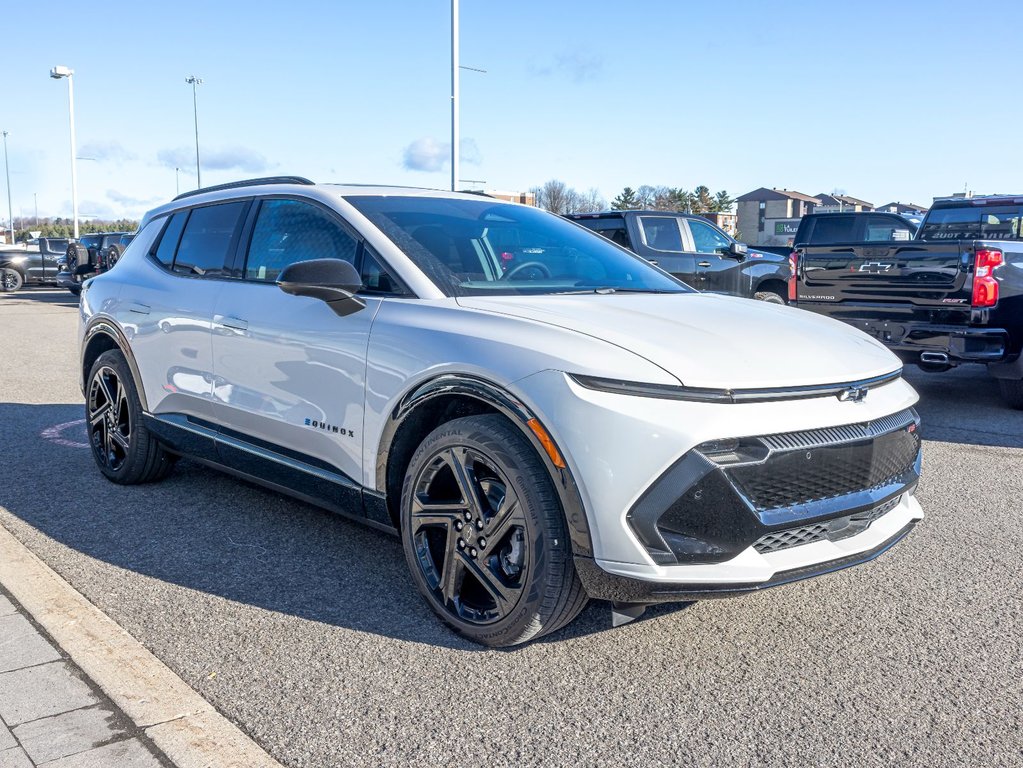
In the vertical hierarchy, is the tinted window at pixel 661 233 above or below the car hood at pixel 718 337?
above

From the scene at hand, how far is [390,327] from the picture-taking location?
3.54m

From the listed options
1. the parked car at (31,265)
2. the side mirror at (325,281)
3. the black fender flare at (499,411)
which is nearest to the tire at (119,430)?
the side mirror at (325,281)

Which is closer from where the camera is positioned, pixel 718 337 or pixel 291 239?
pixel 718 337

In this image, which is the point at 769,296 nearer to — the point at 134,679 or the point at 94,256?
the point at 134,679

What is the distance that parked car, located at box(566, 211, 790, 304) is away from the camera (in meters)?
11.7

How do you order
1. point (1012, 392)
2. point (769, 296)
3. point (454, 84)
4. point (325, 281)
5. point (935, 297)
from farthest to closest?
point (454, 84)
point (769, 296)
point (1012, 392)
point (935, 297)
point (325, 281)

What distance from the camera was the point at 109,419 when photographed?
541cm

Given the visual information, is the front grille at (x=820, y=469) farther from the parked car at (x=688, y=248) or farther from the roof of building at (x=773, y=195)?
the roof of building at (x=773, y=195)

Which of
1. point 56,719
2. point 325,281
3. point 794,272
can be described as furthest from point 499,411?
point 794,272

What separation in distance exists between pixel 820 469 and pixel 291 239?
8.37 feet

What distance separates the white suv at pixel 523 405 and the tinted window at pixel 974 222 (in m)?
8.41

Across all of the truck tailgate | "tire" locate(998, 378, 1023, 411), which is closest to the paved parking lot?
the truck tailgate

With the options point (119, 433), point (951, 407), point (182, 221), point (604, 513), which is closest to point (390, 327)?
point (604, 513)

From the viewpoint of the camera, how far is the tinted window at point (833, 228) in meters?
14.9
